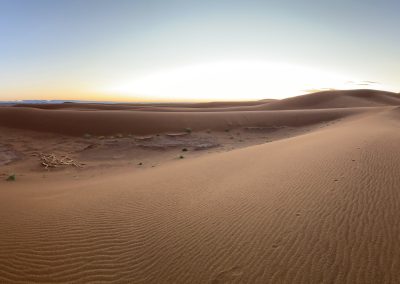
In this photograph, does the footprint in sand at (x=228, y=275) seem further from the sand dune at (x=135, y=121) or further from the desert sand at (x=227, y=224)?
the sand dune at (x=135, y=121)

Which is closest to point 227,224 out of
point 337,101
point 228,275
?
point 228,275

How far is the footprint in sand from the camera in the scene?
3485 mm

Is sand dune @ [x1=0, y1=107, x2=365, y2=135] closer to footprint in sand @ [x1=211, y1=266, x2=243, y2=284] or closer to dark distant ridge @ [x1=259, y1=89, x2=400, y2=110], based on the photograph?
dark distant ridge @ [x1=259, y1=89, x2=400, y2=110]

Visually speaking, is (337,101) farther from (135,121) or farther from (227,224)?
(227,224)

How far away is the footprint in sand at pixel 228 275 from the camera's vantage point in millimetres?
3485

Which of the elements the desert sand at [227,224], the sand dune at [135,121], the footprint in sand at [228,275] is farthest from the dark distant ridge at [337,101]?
the footprint in sand at [228,275]

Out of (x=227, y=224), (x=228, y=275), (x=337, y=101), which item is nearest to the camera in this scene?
(x=228, y=275)

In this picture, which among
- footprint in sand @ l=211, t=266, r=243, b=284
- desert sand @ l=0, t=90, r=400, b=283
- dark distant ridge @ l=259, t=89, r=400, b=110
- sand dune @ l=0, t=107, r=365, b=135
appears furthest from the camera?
dark distant ridge @ l=259, t=89, r=400, b=110

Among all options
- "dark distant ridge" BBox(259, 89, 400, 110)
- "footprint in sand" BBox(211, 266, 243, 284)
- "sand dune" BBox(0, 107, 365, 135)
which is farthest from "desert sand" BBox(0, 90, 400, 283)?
"dark distant ridge" BBox(259, 89, 400, 110)

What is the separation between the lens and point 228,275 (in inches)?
140

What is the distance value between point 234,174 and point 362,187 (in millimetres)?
3547

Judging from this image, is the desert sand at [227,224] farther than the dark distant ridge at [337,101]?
No

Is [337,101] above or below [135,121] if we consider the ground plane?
above

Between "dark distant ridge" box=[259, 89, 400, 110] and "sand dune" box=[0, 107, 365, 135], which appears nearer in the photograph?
"sand dune" box=[0, 107, 365, 135]
